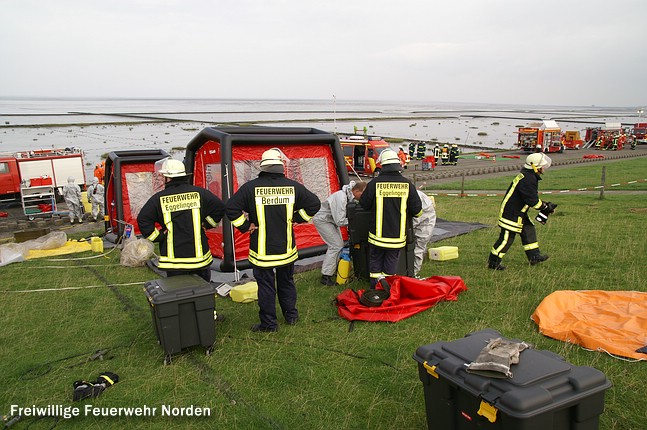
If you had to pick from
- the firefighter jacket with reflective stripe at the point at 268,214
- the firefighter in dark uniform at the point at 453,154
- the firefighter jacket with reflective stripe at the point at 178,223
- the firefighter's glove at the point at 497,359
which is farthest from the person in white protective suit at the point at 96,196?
the firefighter in dark uniform at the point at 453,154

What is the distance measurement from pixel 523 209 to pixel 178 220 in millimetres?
4913

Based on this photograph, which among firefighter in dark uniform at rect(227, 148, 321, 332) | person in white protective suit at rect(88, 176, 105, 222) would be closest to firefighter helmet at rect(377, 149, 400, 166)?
firefighter in dark uniform at rect(227, 148, 321, 332)

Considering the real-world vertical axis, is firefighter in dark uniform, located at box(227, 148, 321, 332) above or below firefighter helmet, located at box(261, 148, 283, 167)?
below

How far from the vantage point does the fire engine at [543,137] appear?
35031mm

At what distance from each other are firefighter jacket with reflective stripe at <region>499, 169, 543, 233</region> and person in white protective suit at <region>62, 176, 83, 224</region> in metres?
12.5

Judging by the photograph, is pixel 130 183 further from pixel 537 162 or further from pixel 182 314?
pixel 537 162

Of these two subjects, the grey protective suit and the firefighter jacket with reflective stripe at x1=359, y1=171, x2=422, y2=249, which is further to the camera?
the grey protective suit

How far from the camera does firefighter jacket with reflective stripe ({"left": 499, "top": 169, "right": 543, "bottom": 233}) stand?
23.2 feet

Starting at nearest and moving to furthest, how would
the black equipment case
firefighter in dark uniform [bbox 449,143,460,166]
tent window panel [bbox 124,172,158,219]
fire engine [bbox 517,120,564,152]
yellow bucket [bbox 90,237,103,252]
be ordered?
the black equipment case
yellow bucket [bbox 90,237,103,252]
tent window panel [bbox 124,172,158,219]
firefighter in dark uniform [bbox 449,143,460,166]
fire engine [bbox 517,120,564,152]

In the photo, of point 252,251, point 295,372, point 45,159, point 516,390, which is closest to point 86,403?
point 295,372

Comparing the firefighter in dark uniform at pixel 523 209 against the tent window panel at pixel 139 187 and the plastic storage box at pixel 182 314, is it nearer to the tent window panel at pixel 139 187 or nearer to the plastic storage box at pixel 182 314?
the plastic storage box at pixel 182 314

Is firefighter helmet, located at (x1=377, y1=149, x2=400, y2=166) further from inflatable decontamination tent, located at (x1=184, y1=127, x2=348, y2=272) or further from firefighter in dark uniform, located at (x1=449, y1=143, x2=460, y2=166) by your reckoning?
firefighter in dark uniform, located at (x1=449, y1=143, x2=460, y2=166)

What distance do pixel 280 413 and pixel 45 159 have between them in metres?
19.0

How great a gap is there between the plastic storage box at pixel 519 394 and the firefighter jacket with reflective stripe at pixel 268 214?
2.64 m
